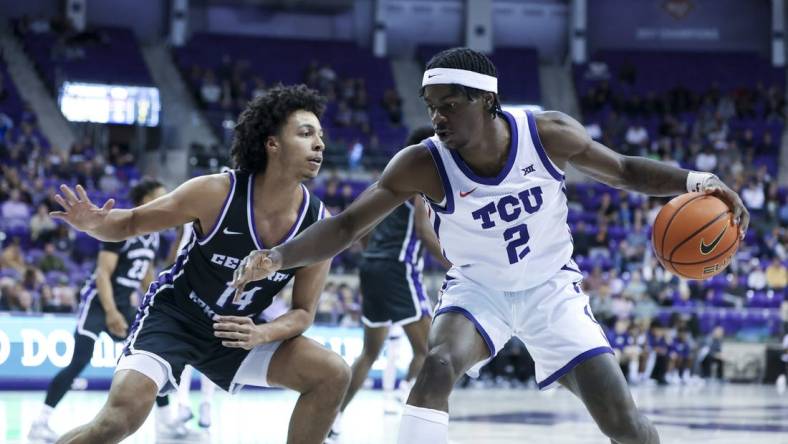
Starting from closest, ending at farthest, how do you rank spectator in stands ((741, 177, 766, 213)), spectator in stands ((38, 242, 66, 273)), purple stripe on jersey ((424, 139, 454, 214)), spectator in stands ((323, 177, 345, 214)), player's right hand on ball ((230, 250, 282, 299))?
player's right hand on ball ((230, 250, 282, 299))
purple stripe on jersey ((424, 139, 454, 214))
spectator in stands ((38, 242, 66, 273))
spectator in stands ((323, 177, 345, 214))
spectator in stands ((741, 177, 766, 213))

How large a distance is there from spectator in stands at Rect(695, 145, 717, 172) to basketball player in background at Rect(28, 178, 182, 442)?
18.7 m

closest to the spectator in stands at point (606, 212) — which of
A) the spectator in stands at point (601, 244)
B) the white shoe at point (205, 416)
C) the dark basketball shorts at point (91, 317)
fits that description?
the spectator in stands at point (601, 244)

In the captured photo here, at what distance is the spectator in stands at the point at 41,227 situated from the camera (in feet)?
56.5

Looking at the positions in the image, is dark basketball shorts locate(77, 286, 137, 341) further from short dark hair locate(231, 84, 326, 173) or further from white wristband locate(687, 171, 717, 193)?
white wristband locate(687, 171, 717, 193)

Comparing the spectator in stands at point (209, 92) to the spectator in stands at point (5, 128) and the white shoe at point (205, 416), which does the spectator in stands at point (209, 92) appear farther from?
the white shoe at point (205, 416)

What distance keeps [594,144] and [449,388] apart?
121cm

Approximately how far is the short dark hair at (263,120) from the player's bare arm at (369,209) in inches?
28.7

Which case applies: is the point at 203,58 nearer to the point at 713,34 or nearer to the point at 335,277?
the point at 335,277

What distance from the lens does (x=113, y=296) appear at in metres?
8.84

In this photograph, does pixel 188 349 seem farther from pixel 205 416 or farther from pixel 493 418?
pixel 493 418

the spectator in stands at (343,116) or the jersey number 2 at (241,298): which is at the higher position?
the spectator in stands at (343,116)

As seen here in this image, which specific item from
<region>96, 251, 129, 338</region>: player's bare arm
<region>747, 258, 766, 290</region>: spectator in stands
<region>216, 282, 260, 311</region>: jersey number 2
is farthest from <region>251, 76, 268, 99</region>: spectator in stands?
<region>216, 282, 260, 311</region>: jersey number 2

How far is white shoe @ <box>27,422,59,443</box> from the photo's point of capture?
25.2ft

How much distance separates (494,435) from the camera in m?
8.34
